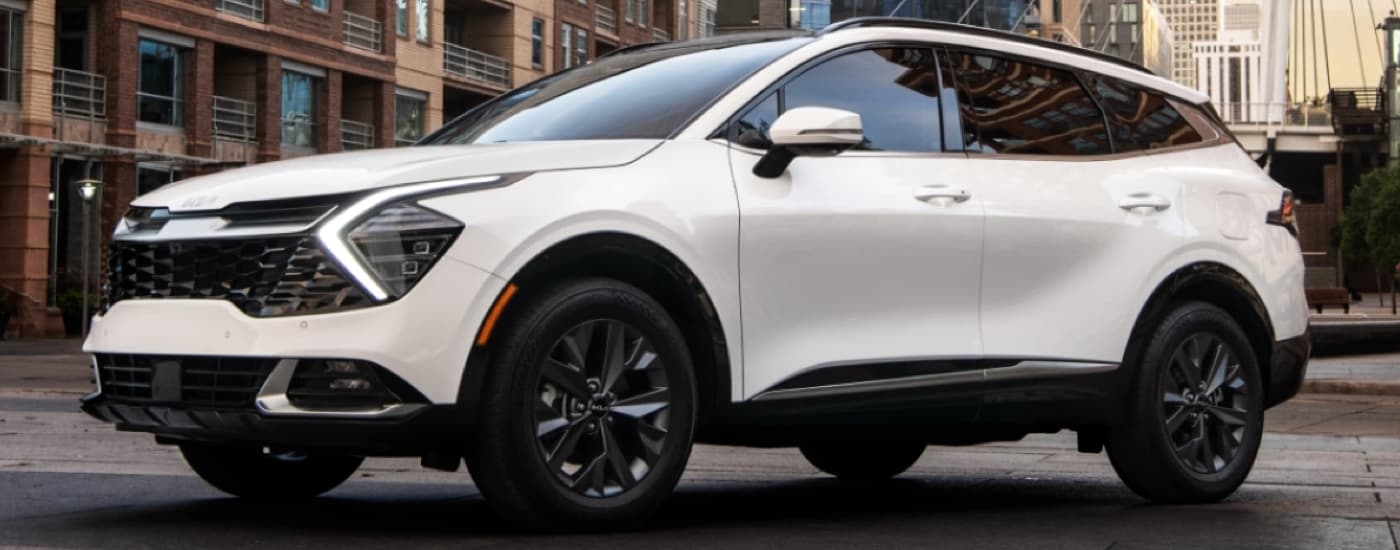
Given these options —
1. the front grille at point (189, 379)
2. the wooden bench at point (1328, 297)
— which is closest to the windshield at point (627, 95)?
the front grille at point (189, 379)

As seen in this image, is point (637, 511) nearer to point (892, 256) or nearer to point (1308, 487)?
point (892, 256)

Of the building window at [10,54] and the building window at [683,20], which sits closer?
the building window at [10,54]

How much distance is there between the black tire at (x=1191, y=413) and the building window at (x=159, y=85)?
30.5 metres

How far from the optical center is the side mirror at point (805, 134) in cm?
608

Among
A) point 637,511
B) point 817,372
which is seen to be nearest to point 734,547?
point 637,511

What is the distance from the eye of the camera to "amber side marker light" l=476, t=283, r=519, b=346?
5.37 m

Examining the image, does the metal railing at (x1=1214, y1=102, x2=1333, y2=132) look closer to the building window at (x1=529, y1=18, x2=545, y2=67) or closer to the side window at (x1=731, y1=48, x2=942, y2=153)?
the building window at (x1=529, y1=18, x2=545, y2=67)

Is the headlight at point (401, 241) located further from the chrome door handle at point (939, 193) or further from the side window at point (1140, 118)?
the side window at point (1140, 118)

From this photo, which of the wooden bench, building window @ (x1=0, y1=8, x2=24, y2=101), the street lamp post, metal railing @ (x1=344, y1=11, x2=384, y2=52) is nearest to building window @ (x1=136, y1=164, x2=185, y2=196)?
the street lamp post

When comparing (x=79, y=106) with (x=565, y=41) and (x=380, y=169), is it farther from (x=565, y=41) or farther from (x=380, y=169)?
(x=380, y=169)

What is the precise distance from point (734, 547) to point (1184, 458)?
98.7 inches

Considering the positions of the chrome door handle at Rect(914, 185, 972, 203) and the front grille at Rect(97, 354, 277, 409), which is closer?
the front grille at Rect(97, 354, 277, 409)

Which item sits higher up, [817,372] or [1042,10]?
[1042,10]

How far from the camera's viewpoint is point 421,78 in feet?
154
